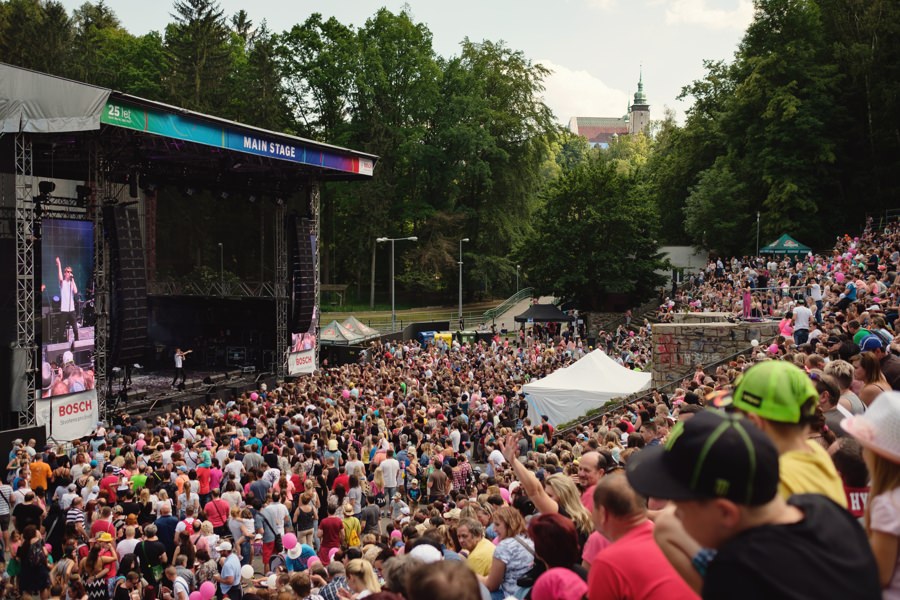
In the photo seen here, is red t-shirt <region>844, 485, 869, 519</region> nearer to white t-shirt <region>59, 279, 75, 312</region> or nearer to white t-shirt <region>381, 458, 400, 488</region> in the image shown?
white t-shirt <region>381, 458, 400, 488</region>

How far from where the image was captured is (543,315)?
3766 cm

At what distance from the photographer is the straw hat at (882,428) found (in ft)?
8.17

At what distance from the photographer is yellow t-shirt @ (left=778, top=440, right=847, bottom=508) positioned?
8.07 feet

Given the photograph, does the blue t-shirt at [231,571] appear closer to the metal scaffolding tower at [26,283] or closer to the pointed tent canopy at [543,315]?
the metal scaffolding tower at [26,283]

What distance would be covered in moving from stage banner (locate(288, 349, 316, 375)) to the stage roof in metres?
5.74

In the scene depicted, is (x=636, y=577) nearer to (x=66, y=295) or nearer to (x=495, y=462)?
(x=495, y=462)

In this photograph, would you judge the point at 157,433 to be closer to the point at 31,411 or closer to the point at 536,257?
the point at 31,411

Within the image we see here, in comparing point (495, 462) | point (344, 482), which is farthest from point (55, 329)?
point (495, 462)

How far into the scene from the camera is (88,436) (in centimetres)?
1741

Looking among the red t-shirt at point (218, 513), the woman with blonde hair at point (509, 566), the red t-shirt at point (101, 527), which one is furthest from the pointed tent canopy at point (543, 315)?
the woman with blonde hair at point (509, 566)

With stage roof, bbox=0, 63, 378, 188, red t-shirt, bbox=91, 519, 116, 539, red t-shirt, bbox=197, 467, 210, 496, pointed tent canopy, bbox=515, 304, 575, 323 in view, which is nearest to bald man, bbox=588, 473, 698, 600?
red t-shirt, bbox=91, 519, 116, 539

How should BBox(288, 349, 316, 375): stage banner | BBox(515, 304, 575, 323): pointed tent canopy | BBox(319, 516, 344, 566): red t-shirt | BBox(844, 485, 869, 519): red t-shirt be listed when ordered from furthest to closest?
1. BBox(515, 304, 575, 323): pointed tent canopy
2. BBox(288, 349, 316, 375): stage banner
3. BBox(319, 516, 344, 566): red t-shirt
4. BBox(844, 485, 869, 519): red t-shirt

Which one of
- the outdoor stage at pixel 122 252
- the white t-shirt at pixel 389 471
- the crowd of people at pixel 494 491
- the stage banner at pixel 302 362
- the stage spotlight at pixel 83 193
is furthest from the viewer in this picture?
the stage banner at pixel 302 362

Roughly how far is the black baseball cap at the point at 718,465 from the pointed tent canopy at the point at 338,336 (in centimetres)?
2972
